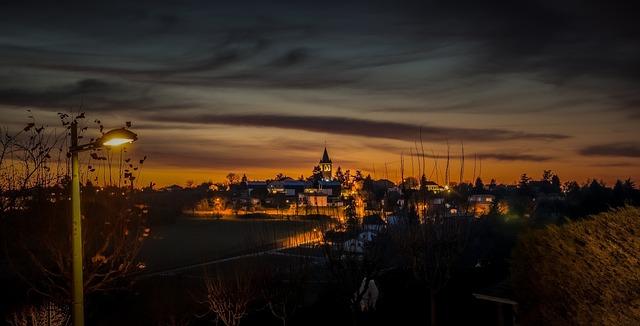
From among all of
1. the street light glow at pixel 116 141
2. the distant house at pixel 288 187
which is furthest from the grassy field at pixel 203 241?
the distant house at pixel 288 187

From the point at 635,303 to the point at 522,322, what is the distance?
10.2ft

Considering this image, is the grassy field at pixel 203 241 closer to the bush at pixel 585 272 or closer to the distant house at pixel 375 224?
the distant house at pixel 375 224

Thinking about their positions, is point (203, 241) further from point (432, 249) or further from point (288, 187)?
point (288, 187)

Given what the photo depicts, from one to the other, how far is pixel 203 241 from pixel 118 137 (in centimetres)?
6489

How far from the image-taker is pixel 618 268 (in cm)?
727

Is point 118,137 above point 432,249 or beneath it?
above

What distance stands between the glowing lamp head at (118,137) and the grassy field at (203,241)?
27.0 meters

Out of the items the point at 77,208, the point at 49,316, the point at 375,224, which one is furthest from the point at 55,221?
the point at 375,224

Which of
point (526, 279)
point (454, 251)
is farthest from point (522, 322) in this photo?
point (454, 251)

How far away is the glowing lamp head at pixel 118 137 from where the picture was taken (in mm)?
6688

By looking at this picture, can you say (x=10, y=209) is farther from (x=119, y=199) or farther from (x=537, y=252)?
(x=537, y=252)

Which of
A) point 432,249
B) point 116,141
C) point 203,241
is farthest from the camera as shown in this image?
point 203,241

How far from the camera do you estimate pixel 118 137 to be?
22.0ft

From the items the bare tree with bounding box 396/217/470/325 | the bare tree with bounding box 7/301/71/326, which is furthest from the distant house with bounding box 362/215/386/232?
the bare tree with bounding box 7/301/71/326
